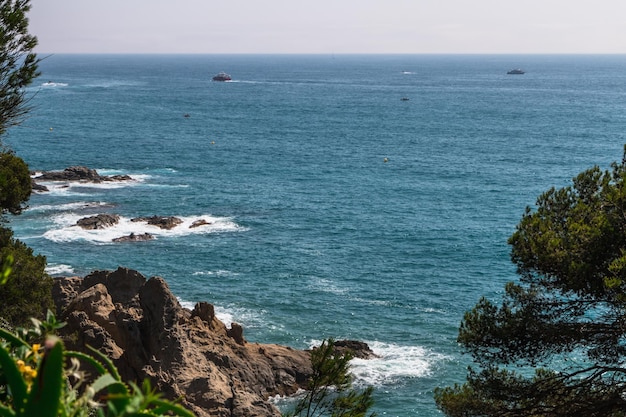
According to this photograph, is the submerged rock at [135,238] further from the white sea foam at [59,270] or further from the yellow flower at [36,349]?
the yellow flower at [36,349]

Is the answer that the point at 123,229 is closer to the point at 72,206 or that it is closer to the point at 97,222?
the point at 97,222

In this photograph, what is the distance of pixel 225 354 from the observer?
33.3 meters

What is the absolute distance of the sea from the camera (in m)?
46.0

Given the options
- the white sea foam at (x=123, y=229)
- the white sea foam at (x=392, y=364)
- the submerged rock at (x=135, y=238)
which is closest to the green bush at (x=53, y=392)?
the white sea foam at (x=392, y=364)

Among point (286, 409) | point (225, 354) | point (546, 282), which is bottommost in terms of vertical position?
point (286, 409)

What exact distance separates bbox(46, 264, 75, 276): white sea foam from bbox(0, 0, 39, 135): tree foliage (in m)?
33.6

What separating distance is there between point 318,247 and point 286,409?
27285 millimetres

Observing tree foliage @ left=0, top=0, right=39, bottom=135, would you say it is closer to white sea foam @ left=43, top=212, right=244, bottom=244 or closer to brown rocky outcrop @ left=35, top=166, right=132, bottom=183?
white sea foam @ left=43, top=212, right=244, bottom=244

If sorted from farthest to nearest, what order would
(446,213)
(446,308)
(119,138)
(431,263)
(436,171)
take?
(119,138) < (436,171) < (446,213) < (431,263) < (446,308)

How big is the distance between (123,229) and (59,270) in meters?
11.8

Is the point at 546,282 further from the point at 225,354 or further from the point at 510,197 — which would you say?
the point at 510,197

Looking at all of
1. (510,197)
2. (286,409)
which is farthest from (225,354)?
(510,197)

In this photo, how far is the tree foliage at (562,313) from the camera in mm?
16516

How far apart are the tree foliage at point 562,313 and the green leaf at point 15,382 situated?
13.7 meters
